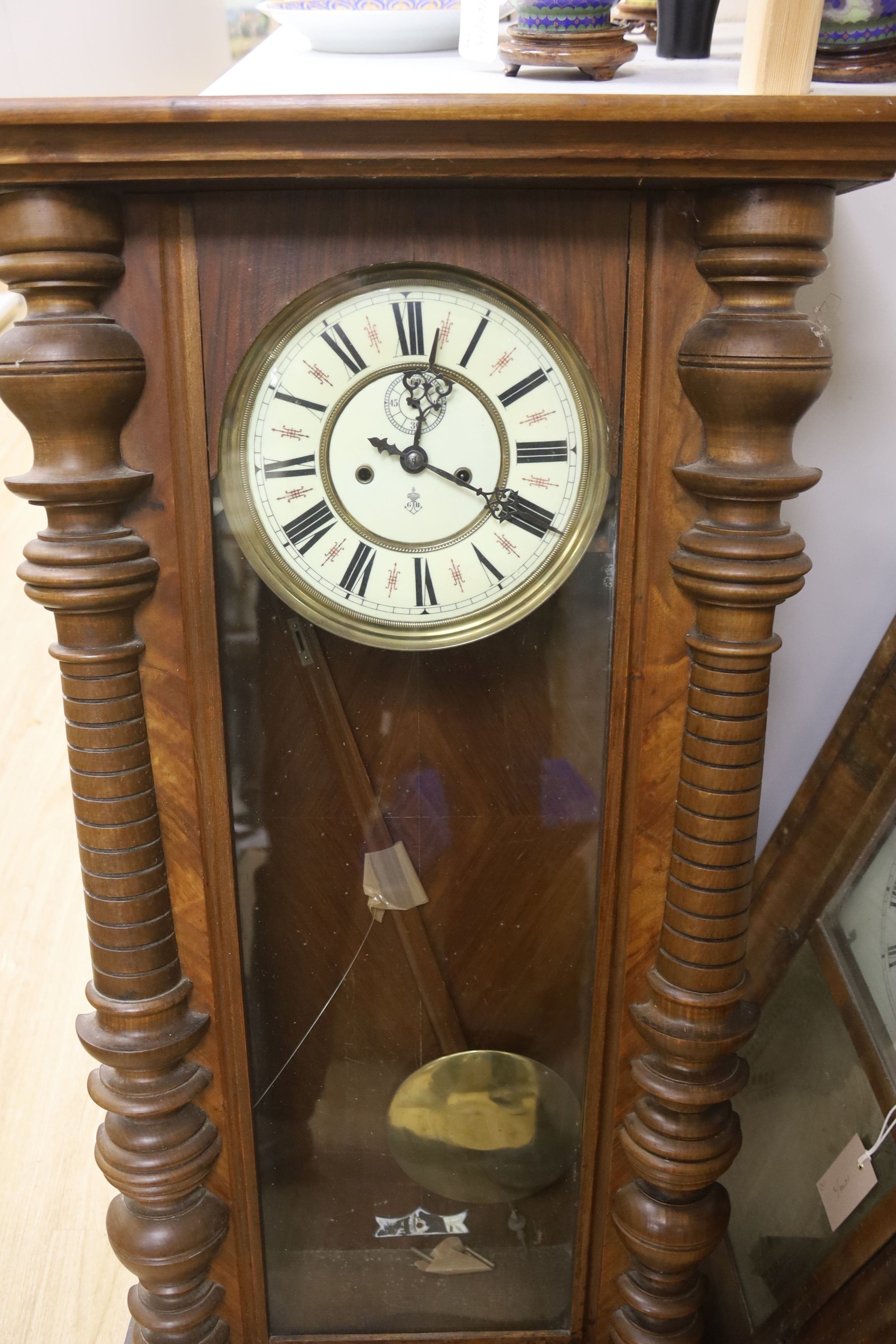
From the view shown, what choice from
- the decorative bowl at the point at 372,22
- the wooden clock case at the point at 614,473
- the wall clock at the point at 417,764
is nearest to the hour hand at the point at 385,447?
the wall clock at the point at 417,764

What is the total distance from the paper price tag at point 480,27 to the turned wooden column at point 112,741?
0.29m

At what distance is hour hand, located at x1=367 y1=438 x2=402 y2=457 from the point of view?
776mm

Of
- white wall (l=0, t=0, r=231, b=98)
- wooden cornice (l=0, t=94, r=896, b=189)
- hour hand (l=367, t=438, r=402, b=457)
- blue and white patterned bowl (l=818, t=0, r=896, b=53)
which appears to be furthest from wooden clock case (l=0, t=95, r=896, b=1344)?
white wall (l=0, t=0, r=231, b=98)

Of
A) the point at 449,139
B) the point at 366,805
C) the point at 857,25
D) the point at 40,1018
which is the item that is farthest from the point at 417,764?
the point at 40,1018

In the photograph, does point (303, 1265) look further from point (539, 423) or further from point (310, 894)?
point (539, 423)

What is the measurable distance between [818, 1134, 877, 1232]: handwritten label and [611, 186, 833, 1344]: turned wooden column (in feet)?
0.44

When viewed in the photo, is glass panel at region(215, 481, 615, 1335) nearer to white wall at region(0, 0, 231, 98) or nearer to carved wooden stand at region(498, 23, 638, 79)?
carved wooden stand at region(498, 23, 638, 79)

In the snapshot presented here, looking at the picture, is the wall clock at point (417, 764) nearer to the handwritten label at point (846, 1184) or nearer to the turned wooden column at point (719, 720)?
the turned wooden column at point (719, 720)

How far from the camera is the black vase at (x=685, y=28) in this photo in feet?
3.24

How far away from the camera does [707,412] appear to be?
769 mm

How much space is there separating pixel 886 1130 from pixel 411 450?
736mm

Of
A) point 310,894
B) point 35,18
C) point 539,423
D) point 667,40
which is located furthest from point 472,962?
point 35,18

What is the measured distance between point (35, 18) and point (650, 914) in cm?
185

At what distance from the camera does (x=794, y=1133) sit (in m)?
1.16
